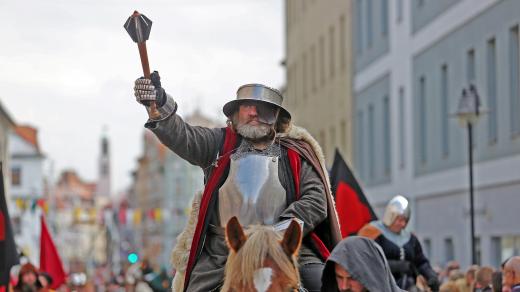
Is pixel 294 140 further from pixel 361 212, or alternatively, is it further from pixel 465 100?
pixel 465 100

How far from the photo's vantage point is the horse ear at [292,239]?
7.88m

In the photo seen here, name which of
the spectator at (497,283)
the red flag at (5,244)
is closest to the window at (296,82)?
the red flag at (5,244)

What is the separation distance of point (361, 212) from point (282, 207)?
818 cm

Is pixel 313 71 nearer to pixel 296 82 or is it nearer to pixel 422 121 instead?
pixel 296 82

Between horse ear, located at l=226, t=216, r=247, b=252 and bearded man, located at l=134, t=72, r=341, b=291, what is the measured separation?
1.05 meters

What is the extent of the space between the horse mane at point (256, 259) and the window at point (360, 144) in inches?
1432

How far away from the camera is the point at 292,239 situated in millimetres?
7902

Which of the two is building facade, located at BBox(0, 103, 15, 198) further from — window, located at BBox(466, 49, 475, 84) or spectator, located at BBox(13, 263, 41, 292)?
spectator, located at BBox(13, 263, 41, 292)

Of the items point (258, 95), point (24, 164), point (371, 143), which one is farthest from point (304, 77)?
point (24, 164)

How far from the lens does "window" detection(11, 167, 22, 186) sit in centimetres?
11594

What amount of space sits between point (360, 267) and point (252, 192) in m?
1.45

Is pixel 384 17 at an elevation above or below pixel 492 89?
above

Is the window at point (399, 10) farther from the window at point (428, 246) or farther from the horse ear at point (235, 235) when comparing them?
the horse ear at point (235, 235)

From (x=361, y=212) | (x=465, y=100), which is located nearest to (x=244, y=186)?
(x=361, y=212)
